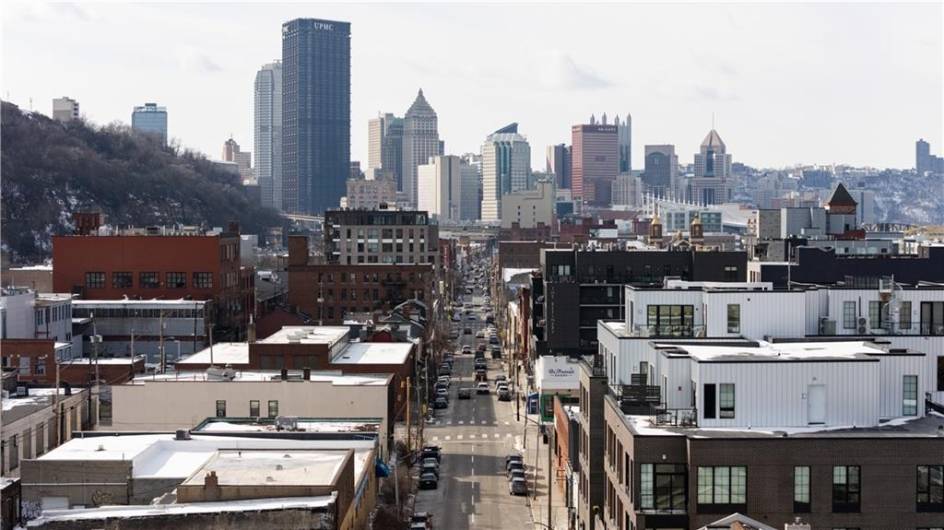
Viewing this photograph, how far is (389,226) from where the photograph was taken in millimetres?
166000

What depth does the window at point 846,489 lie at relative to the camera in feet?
116

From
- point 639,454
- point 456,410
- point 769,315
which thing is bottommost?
point 456,410

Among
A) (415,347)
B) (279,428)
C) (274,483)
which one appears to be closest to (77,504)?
(274,483)

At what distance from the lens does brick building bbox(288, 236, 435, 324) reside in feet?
432

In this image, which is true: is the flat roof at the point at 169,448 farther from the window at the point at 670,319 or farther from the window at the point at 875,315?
the window at the point at 875,315

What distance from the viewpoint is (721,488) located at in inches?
1387

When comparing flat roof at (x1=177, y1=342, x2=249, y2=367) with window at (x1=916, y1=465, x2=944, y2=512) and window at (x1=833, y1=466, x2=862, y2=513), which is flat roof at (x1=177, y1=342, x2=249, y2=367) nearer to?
window at (x1=833, y1=466, x2=862, y2=513)

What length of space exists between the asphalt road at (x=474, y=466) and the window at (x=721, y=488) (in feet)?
85.4

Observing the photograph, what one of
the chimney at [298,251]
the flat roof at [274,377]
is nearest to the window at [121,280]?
the chimney at [298,251]

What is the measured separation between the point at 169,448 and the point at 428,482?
21238mm

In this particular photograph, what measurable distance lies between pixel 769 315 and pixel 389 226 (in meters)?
122

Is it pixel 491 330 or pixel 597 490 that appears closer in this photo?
pixel 597 490

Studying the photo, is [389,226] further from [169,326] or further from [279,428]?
[279,428]

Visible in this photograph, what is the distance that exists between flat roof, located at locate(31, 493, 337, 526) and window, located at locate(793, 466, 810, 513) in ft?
40.1
